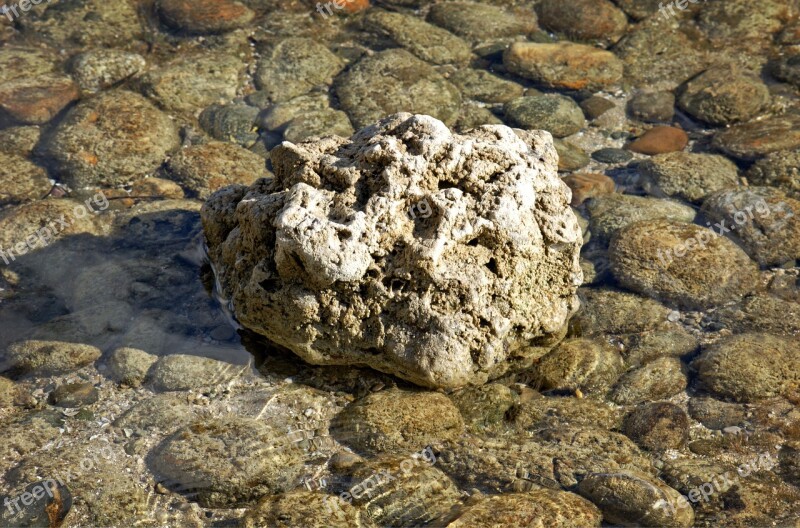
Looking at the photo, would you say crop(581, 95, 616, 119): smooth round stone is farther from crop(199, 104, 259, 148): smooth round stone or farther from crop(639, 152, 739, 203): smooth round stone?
crop(199, 104, 259, 148): smooth round stone

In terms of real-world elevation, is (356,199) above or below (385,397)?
above

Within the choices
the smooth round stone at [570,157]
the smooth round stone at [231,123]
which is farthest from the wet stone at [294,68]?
the smooth round stone at [570,157]

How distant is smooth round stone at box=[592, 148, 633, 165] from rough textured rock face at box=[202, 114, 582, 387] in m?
2.67

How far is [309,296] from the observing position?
17.4 feet

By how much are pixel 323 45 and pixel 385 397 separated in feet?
18.7

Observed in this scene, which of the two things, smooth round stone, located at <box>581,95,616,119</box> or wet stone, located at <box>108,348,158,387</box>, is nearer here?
wet stone, located at <box>108,348,158,387</box>

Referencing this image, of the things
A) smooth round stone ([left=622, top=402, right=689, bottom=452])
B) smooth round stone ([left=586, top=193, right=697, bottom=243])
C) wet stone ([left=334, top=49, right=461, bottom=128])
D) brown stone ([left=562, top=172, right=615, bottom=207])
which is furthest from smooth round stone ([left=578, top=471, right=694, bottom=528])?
wet stone ([left=334, top=49, right=461, bottom=128])

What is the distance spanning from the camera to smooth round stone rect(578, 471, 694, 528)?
478 centimetres

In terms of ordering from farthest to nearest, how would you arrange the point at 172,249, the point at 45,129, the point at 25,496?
1. the point at 45,129
2. the point at 172,249
3. the point at 25,496

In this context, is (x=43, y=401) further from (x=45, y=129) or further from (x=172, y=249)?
(x=45, y=129)

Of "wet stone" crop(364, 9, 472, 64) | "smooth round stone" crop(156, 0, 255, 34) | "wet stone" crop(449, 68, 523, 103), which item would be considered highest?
"smooth round stone" crop(156, 0, 255, 34)

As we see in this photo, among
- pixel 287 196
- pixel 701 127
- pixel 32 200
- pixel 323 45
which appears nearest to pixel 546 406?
pixel 287 196
